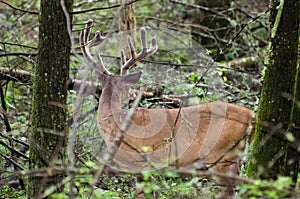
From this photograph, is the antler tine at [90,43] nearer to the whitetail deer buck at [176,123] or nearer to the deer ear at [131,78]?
the whitetail deer buck at [176,123]

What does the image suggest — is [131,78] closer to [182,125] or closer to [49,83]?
[182,125]

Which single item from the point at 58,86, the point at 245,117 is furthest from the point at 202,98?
the point at 58,86

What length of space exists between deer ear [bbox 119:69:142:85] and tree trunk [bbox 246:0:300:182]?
87.7 inches

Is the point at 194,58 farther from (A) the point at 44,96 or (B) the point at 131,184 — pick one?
(A) the point at 44,96

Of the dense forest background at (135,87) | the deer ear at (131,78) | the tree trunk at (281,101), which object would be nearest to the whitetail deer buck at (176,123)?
the deer ear at (131,78)

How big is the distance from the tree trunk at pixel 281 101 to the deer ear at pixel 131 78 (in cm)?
223

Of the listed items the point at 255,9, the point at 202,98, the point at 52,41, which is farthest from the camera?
the point at 255,9

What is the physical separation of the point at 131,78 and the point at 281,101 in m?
2.48

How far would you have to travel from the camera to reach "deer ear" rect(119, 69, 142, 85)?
5734mm

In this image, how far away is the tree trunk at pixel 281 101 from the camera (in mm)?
3584

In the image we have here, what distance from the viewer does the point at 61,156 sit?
3.63 metres

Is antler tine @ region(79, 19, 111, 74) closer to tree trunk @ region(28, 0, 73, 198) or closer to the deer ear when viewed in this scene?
the deer ear

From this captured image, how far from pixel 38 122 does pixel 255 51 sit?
6016 mm

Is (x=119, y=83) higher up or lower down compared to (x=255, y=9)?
lower down
